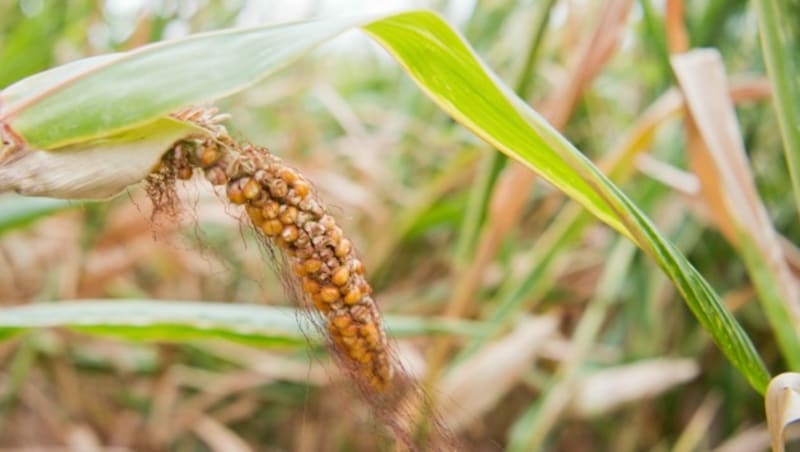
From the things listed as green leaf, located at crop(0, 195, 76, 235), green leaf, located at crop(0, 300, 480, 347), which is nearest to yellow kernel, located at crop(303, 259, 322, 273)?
green leaf, located at crop(0, 300, 480, 347)

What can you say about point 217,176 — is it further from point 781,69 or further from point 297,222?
point 781,69

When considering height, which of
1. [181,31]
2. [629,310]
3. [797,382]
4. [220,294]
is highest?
[181,31]

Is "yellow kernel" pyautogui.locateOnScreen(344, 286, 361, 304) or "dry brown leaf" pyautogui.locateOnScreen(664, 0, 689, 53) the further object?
"dry brown leaf" pyautogui.locateOnScreen(664, 0, 689, 53)

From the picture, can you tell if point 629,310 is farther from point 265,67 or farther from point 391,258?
point 265,67

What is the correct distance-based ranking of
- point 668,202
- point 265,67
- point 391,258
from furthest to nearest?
point 391,258 → point 668,202 → point 265,67

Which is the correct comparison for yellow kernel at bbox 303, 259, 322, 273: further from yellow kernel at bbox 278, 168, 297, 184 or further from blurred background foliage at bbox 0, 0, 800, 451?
blurred background foliage at bbox 0, 0, 800, 451

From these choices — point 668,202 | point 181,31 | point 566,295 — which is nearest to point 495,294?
point 566,295

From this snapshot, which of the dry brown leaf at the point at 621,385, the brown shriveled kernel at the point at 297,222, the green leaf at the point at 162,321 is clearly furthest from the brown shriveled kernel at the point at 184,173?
the dry brown leaf at the point at 621,385
